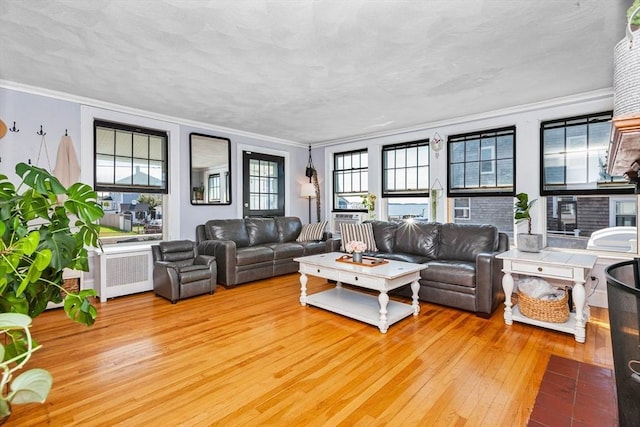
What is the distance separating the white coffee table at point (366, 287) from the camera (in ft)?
10.2

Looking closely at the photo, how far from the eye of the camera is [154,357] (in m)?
2.58

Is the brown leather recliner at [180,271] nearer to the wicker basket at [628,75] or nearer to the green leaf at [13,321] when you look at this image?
the green leaf at [13,321]

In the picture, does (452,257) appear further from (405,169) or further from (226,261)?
(226,261)

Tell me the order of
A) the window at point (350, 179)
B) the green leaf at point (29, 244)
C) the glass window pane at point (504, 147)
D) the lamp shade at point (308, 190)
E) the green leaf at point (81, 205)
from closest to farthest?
the green leaf at point (29, 244)
the green leaf at point (81, 205)
the glass window pane at point (504, 147)
the window at point (350, 179)
the lamp shade at point (308, 190)

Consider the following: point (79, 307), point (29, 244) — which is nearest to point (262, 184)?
point (79, 307)

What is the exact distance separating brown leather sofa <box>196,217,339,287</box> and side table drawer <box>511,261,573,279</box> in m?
2.39

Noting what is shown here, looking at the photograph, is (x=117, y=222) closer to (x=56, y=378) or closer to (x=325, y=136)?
(x=56, y=378)

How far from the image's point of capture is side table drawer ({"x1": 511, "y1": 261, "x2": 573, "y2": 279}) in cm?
292

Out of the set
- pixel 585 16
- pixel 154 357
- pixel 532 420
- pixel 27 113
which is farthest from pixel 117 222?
pixel 585 16

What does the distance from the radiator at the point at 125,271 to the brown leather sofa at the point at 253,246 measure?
875mm

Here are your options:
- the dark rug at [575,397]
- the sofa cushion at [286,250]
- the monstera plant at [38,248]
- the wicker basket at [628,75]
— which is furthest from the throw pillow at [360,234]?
the wicker basket at [628,75]

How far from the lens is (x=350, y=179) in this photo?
6.57m

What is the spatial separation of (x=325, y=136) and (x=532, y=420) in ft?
17.1

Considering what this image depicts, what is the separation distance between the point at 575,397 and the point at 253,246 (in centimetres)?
438
